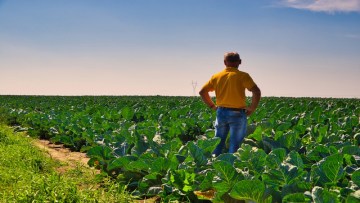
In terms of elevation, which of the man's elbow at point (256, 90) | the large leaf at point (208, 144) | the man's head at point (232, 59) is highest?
the man's head at point (232, 59)

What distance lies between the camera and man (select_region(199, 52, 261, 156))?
5.92 metres

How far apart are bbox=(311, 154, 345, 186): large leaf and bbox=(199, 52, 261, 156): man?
2146 millimetres

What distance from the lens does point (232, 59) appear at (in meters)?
5.95

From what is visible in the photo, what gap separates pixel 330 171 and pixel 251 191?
28.8 inches

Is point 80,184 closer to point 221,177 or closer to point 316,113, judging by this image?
point 221,177

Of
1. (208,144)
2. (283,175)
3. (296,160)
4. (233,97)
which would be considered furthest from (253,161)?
(233,97)

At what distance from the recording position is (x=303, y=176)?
4.07 meters

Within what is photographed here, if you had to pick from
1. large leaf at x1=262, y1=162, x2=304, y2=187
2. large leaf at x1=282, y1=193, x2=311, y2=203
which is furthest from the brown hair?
large leaf at x1=282, y1=193, x2=311, y2=203

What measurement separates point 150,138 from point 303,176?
9.92ft

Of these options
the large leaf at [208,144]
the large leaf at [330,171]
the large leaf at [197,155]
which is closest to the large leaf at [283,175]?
the large leaf at [330,171]

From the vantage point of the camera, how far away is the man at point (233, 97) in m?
5.92

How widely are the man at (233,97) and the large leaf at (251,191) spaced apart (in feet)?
7.69

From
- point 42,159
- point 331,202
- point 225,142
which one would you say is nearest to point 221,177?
point 331,202

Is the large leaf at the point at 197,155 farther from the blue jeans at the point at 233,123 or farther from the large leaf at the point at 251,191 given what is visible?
→ the large leaf at the point at 251,191
